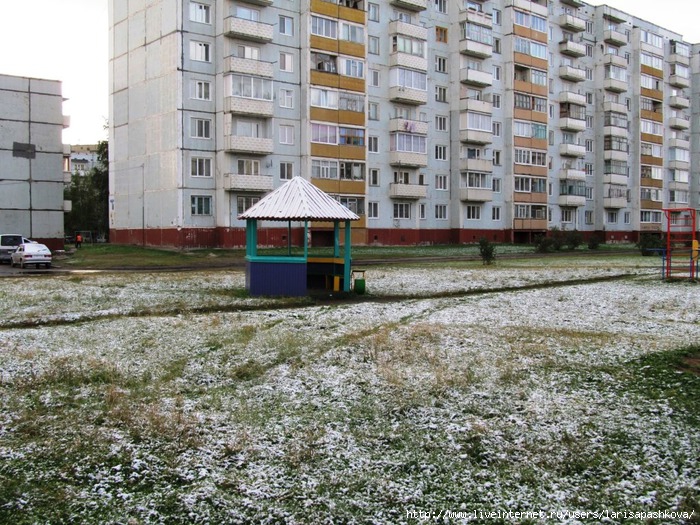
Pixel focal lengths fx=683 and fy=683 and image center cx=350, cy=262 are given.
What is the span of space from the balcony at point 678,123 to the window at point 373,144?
54.2 meters

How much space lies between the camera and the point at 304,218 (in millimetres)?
23188

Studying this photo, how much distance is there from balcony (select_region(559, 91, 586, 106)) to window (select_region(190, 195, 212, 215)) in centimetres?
4842

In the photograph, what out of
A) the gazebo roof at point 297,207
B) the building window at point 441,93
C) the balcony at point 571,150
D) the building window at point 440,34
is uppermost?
the building window at point 440,34

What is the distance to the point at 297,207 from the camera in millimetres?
23578

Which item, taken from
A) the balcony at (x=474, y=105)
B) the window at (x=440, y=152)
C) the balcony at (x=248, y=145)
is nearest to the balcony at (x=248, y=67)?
the balcony at (x=248, y=145)

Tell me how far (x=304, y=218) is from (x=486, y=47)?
55737mm

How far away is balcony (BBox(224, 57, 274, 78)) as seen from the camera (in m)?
53.8

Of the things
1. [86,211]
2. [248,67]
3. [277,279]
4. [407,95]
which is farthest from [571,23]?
[277,279]

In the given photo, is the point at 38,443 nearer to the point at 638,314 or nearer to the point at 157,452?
the point at 157,452

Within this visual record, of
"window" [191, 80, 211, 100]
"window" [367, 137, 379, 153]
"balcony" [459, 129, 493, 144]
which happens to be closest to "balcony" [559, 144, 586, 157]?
"balcony" [459, 129, 493, 144]

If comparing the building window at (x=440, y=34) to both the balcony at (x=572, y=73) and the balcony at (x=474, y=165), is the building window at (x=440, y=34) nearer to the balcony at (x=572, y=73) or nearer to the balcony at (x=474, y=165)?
the balcony at (x=474, y=165)

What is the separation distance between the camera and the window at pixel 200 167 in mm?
54031

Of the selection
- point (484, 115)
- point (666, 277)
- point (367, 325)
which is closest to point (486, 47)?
point (484, 115)

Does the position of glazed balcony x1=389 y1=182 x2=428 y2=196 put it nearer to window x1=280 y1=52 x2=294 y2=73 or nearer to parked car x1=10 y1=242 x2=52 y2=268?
window x1=280 y1=52 x2=294 y2=73
